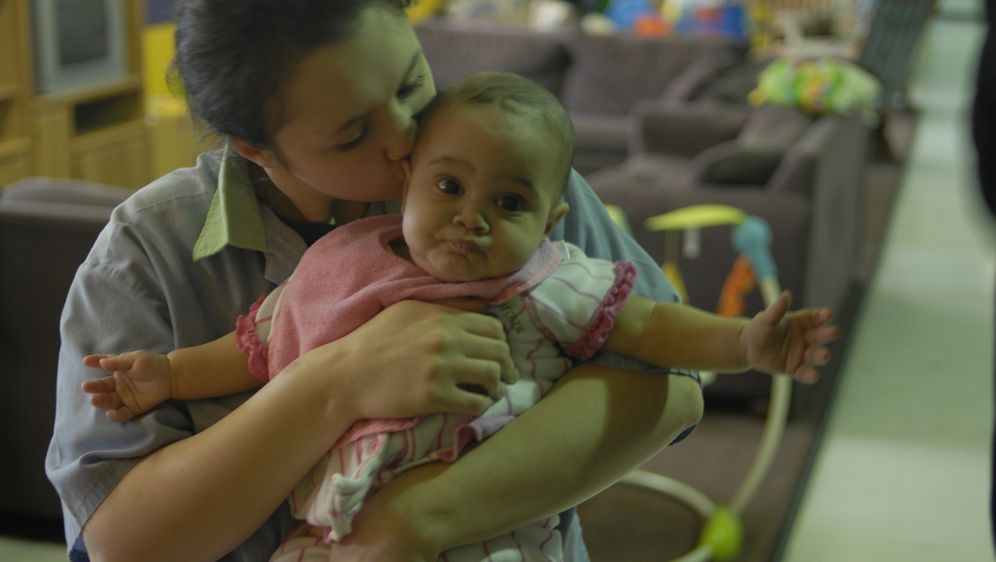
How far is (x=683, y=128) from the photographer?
19.0 ft

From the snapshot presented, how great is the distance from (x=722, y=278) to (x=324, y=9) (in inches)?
114

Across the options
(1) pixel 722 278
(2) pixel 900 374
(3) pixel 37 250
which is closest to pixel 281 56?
(3) pixel 37 250

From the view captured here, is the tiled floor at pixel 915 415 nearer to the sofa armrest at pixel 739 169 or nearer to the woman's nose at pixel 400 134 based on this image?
the sofa armrest at pixel 739 169

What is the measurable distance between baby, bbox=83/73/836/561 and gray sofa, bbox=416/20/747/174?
593cm

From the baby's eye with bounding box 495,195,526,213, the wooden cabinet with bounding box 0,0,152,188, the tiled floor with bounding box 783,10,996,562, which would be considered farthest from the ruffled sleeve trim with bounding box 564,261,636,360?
the wooden cabinet with bounding box 0,0,152,188

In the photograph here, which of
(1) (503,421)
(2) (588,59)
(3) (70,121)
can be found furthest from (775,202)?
(2) (588,59)

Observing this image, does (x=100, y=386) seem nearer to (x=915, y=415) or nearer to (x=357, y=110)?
(x=357, y=110)

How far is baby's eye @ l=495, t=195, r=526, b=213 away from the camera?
0.98m

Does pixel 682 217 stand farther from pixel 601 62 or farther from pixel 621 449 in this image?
pixel 601 62

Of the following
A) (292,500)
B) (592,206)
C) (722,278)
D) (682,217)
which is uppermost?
(592,206)

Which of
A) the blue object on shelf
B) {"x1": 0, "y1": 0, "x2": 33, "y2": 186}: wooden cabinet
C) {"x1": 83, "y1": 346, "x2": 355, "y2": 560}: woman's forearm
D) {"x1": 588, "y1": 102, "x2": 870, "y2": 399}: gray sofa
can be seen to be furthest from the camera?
the blue object on shelf

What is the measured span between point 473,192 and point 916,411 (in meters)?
3.26

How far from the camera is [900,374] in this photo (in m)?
4.23

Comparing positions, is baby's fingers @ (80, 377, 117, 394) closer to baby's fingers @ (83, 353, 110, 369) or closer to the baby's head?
baby's fingers @ (83, 353, 110, 369)
